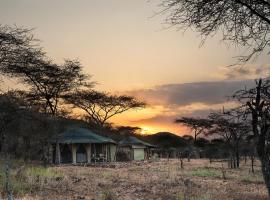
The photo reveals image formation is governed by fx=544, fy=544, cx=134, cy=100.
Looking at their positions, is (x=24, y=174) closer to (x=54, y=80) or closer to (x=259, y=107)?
(x=259, y=107)

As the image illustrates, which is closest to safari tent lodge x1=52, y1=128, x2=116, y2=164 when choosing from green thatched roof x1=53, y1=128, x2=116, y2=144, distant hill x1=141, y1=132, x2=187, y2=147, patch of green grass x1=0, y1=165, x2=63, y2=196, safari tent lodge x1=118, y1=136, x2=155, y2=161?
green thatched roof x1=53, y1=128, x2=116, y2=144

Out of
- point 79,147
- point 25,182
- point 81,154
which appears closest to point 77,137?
point 79,147

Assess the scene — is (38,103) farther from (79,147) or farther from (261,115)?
(261,115)

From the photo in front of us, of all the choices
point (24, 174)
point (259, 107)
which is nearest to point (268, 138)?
point (259, 107)

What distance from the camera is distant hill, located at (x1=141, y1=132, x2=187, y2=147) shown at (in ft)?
302

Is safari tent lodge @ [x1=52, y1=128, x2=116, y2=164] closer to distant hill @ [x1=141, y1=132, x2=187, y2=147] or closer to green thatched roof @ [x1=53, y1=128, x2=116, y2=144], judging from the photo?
green thatched roof @ [x1=53, y1=128, x2=116, y2=144]

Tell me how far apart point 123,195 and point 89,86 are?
39583 mm

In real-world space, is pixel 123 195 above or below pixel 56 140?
below

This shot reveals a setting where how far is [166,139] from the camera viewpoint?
3777 inches

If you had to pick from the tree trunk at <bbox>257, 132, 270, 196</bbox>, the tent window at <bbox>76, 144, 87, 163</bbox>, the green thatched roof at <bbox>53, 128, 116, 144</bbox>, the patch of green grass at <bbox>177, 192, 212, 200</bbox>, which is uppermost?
the green thatched roof at <bbox>53, 128, 116, 144</bbox>

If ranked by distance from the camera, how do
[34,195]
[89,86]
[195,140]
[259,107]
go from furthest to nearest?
1. [195,140]
2. [89,86]
3. [34,195]
4. [259,107]

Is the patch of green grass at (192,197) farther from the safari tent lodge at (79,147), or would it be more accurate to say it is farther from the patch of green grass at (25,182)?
the safari tent lodge at (79,147)

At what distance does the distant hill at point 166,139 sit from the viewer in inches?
3627

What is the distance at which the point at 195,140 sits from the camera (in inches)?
3457
